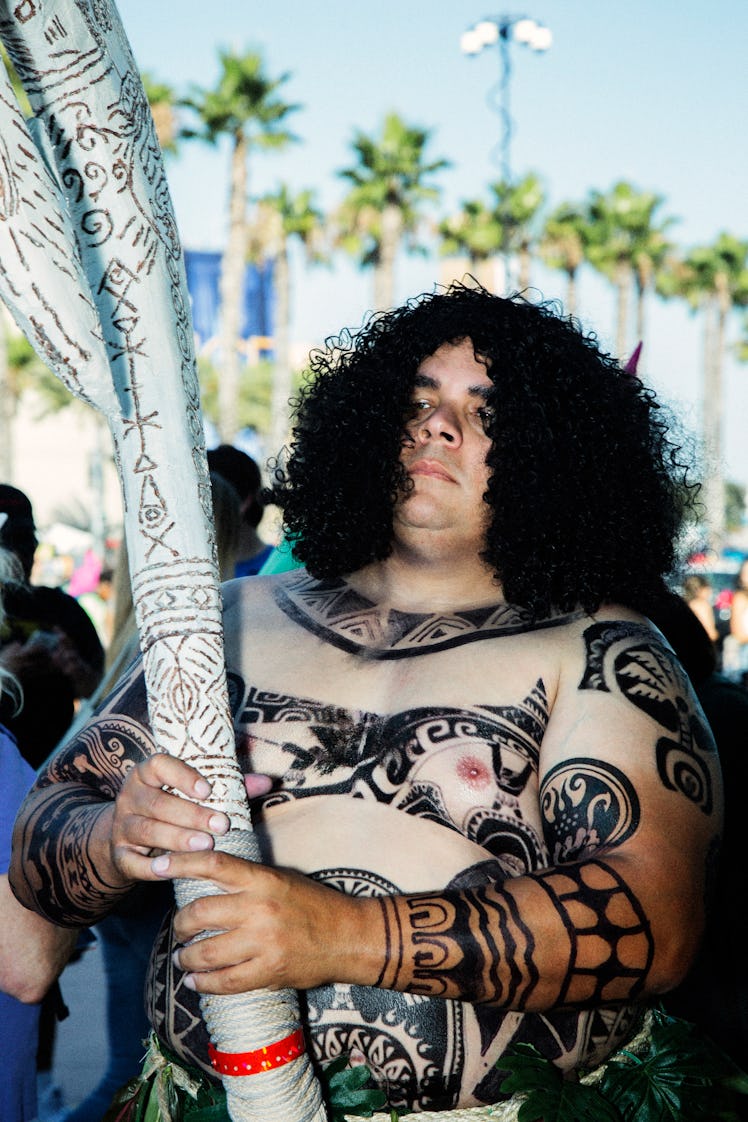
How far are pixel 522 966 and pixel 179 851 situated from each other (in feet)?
1.76

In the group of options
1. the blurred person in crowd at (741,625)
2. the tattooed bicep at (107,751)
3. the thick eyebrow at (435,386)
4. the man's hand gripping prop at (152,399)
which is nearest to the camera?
the man's hand gripping prop at (152,399)

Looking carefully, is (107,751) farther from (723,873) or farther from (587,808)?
(723,873)

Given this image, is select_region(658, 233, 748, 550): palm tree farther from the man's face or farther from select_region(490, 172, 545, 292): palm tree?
the man's face

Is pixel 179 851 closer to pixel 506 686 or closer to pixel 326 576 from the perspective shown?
pixel 506 686

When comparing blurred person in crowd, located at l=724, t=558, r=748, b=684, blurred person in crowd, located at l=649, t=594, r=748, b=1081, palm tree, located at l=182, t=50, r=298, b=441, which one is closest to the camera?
blurred person in crowd, located at l=649, t=594, r=748, b=1081

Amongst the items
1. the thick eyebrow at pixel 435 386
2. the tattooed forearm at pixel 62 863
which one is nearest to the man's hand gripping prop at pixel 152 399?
the tattooed forearm at pixel 62 863

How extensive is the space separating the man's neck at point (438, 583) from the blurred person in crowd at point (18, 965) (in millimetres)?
802

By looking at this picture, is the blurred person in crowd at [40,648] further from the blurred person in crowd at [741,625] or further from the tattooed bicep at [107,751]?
the blurred person in crowd at [741,625]

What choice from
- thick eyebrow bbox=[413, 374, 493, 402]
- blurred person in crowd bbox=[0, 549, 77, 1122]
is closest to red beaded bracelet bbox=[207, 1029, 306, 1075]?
blurred person in crowd bbox=[0, 549, 77, 1122]

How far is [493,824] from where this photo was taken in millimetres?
2027

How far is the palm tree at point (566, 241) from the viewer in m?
31.9

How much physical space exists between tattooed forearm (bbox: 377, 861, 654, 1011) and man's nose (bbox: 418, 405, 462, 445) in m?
0.97

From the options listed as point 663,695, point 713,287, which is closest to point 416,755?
point 663,695

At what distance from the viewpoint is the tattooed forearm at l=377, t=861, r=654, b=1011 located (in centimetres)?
178
